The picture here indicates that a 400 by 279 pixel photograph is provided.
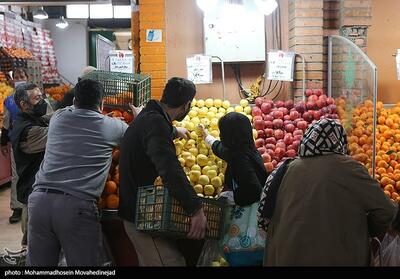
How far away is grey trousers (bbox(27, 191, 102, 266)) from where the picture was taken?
3.31 m

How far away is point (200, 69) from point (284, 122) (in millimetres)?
1280

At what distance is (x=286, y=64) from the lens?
6.19m

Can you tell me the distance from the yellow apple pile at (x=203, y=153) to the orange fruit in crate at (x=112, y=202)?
2.32 ft

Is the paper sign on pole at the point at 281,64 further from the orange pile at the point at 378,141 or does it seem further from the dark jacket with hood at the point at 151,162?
the dark jacket with hood at the point at 151,162

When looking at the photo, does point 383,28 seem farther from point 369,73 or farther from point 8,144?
point 8,144

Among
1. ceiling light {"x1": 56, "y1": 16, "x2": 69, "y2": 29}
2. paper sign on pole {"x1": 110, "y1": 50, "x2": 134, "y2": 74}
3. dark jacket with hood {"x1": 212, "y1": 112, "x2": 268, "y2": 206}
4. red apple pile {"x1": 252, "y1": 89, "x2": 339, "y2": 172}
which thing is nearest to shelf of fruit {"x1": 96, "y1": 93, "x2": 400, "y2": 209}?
red apple pile {"x1": 252, "y1": 89, "x2": 339, "y2": 172}

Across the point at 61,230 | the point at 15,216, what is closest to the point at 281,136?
the point at 61,230

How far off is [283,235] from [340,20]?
4739 millimetres

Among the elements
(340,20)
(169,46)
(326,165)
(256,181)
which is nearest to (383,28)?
(340,20)

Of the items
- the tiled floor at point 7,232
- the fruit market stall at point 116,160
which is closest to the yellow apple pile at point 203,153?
the fruit market stall at point 116,160

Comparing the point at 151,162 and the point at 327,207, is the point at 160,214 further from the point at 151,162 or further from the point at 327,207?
the point at 327,207

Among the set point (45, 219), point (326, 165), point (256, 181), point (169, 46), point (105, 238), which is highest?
point (169, 46)

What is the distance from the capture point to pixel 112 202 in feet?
12.8

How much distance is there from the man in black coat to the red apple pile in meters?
1.86
